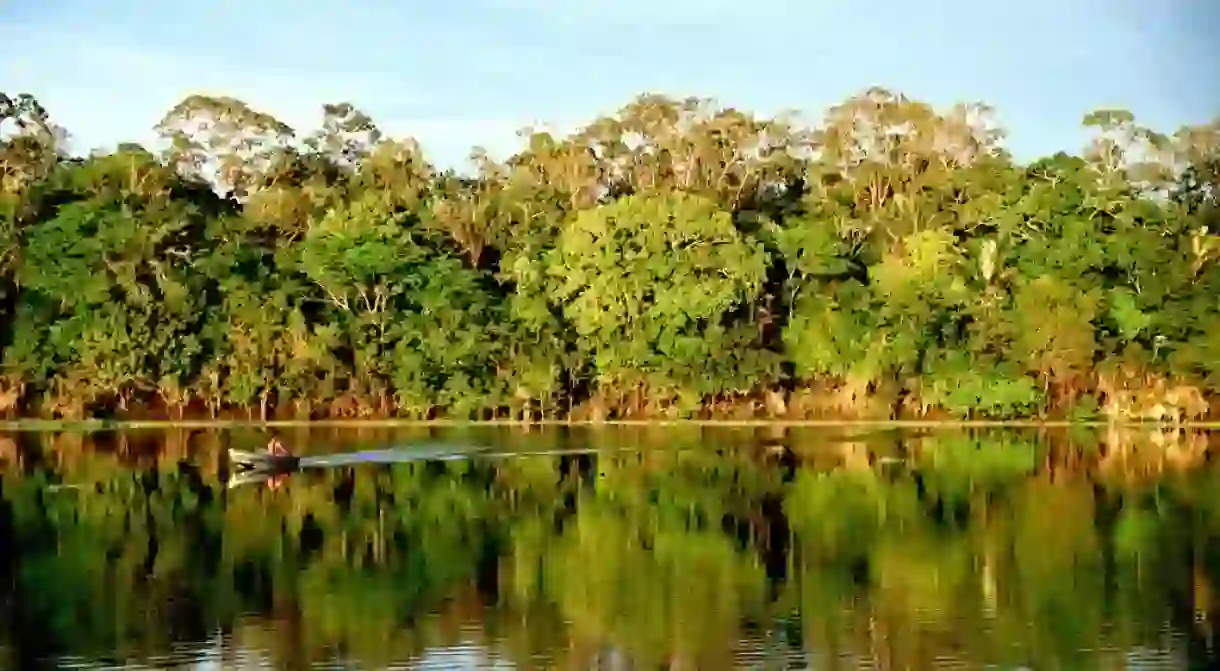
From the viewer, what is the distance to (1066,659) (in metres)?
15.7

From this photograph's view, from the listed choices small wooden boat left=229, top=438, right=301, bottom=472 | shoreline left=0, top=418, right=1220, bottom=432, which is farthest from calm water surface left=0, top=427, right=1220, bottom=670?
shoreline left=0, top=418, right=1220, bottom=432

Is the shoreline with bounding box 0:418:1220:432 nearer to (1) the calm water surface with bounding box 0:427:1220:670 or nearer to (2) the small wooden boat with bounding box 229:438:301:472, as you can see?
(1) the calm water surface with bounding box 0:427:1220:670

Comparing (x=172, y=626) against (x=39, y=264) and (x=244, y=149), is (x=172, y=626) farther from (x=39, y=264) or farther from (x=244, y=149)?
(x=244, y=149)

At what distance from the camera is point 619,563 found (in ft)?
72.8

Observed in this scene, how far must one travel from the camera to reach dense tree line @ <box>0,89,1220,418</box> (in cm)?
5078

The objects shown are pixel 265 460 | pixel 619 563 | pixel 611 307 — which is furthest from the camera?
pixel 611 307

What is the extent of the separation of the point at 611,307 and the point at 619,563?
98.6ft

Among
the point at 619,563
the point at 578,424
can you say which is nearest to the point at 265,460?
the point at 619,563

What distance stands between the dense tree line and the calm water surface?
42.5 ft

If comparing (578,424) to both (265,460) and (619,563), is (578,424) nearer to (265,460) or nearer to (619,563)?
(265,460)

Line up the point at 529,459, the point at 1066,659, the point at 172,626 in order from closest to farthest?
the point at 1066,659 → the point at 172,626 → the point at 529,459

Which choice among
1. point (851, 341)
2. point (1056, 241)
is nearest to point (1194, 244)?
point (1056, 241)

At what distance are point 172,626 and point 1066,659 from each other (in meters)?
8.90

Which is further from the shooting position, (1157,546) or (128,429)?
→ (128,429)
